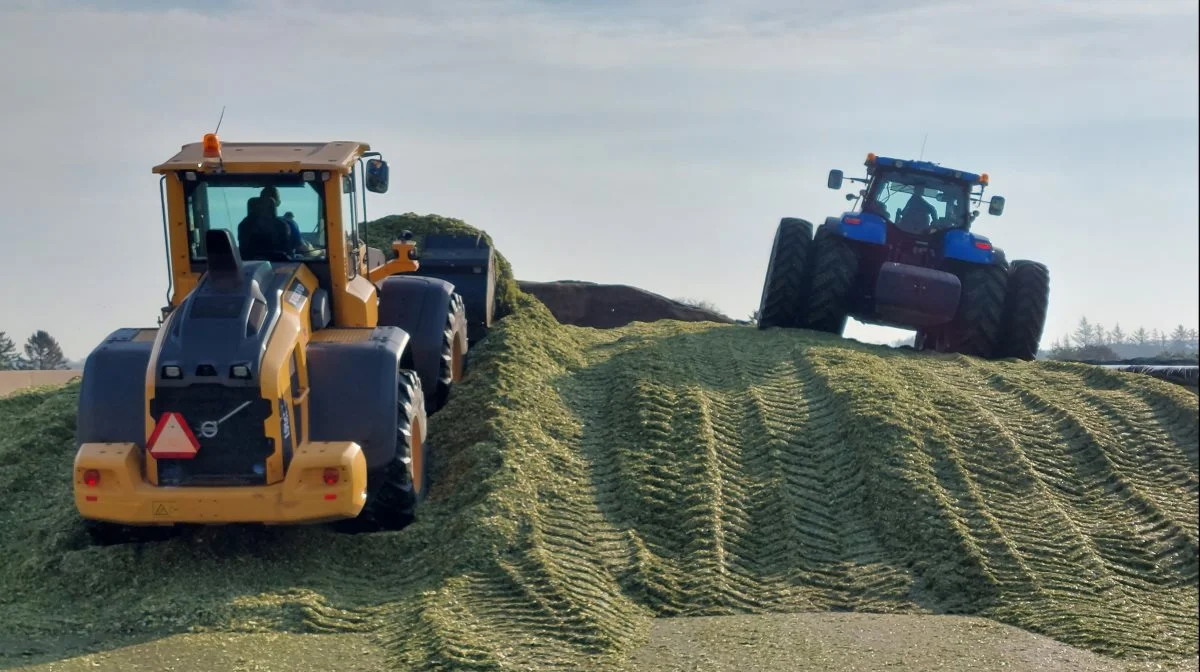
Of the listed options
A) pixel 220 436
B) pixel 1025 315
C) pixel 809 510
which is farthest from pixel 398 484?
pixel 1025 315

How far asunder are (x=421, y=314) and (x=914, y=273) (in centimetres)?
514

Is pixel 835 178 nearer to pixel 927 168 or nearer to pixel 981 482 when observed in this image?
pixel 927 168

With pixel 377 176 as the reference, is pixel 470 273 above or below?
below

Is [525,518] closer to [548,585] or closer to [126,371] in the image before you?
[548,585]

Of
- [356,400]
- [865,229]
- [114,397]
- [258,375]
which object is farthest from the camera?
[865,229]

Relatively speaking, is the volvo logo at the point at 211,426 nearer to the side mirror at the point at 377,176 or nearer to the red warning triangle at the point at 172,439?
the red warning triangle at the point at 172,439

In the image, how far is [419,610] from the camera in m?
6.41

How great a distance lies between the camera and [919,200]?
45.3ft

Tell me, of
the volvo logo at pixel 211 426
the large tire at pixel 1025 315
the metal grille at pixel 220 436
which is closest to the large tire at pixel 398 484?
the metal grille at pixel 220 436

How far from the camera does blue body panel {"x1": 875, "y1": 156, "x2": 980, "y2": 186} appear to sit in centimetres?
1369

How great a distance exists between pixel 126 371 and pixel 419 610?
6.83ft

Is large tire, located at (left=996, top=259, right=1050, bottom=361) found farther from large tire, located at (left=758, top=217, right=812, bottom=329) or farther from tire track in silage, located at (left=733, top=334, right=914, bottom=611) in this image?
tire track in silage, located at (left=733, top=334, right=914, bottom=611)

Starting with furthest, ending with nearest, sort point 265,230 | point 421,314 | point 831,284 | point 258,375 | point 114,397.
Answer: point 831,284, point 421,314, point 265,230, point 114,397, point 258,375

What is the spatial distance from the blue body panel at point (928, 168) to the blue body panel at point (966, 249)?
2.48 feet
